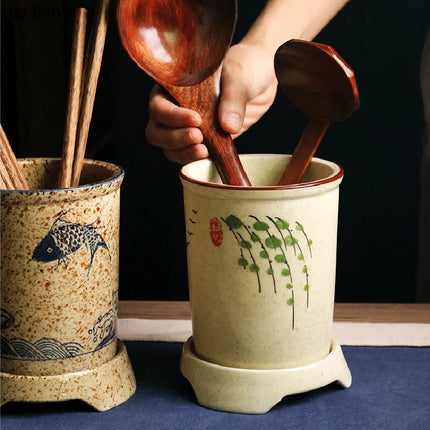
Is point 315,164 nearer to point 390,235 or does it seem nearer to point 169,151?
point 169,151

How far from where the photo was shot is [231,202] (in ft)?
1.93

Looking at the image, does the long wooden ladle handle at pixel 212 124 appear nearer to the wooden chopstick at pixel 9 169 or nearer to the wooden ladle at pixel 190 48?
the wooden ladle at pixel 190 48

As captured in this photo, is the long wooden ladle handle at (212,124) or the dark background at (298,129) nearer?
the long wooden ladle handle at (212,124)

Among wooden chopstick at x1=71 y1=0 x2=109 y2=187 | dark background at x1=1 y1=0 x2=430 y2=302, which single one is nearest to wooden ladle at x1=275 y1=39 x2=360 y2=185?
wooden chopstick at x1=71 y1=0 x2=109 y2=187

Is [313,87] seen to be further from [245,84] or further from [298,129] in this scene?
[298,129]

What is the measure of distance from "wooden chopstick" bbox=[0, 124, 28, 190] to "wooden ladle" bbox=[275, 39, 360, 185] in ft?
0.73

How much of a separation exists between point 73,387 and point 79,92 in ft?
0.80

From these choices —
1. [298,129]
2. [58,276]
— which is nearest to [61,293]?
[58,276]

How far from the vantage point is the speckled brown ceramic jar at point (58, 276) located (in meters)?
0.58

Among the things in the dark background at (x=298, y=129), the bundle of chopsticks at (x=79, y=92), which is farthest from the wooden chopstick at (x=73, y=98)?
the dark background at (x=298, y=129)

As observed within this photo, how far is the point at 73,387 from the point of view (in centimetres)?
62

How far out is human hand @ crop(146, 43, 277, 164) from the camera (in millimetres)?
667

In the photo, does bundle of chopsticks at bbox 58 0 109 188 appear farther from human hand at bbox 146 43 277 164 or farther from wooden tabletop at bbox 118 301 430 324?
wooden tabletop at bbox 118 301 430 324

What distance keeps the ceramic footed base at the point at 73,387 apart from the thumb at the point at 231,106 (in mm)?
225
